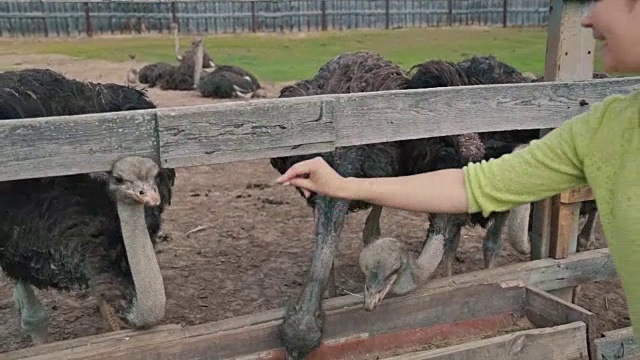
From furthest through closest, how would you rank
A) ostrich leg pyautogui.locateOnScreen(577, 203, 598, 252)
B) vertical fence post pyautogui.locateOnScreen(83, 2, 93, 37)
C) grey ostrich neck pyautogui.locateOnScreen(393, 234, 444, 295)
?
vertical fence post pyautogui.locateOnScreen(83, 2, 93, 37), ostrich leg pyautogui.locateOnScreen(577, 203, 598, 252), grey ostrich neck pyautogui.locateOnScreen(393, 234, 444, 295)

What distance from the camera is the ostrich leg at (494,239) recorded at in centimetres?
Answer: 492

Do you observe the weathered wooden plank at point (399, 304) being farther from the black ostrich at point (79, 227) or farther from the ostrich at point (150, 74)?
the ostrich at point (150, 74)

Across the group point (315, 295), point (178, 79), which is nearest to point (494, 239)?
point (315, 295)

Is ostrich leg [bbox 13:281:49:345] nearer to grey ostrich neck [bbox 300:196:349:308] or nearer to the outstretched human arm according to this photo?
Answer: grey ostrich neck [bbox 300:196:349:308]

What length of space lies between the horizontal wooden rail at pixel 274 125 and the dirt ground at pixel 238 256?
1.54m

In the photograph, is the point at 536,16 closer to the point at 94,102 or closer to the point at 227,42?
the point at 227,42

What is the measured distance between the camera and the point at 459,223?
14.3ft

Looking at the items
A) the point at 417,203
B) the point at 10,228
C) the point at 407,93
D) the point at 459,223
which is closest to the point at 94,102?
the point at 10,228

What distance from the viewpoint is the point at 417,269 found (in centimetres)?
361

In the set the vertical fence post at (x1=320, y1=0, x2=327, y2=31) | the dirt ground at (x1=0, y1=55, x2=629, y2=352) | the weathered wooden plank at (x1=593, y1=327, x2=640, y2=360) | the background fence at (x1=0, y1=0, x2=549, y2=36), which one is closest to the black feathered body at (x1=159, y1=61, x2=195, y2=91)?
the dirt ground at (x1=0, y1=55, x2=629, y2=352)

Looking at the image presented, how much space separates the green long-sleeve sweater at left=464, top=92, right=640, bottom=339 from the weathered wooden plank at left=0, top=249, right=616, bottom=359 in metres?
1.55

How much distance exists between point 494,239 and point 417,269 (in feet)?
4.84

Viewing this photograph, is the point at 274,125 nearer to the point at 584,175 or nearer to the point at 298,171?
the point at 298,171

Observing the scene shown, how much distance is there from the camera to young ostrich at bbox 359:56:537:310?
11.1 ft
